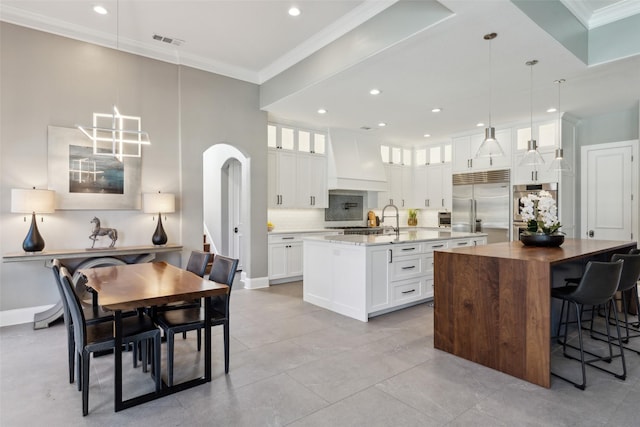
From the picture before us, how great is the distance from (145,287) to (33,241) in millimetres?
2215

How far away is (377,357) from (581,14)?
3954mm

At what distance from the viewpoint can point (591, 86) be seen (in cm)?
449

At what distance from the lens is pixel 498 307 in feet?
9.09

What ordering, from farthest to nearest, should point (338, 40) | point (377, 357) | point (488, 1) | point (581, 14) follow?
point (338, 40)
point (581, 14)
point (377, 357)
point (488, 1)

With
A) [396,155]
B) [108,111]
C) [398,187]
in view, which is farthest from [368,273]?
[396,155]

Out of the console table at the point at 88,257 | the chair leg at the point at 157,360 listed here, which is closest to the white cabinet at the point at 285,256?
the console table at the point at 88,257

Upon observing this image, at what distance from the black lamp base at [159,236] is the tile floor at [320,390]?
4.70ft

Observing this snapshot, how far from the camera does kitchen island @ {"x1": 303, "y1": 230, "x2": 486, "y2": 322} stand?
12.9ft

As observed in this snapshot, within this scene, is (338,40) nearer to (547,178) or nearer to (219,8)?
(219,8)

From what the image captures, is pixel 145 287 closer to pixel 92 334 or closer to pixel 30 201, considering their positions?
pixel 92 334

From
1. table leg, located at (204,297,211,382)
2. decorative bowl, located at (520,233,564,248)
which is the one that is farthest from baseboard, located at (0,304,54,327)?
decorative bowl, located at (520,233,564,248)

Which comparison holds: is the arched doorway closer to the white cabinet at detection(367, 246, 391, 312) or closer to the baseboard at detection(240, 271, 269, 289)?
the baseboard at detection(240, 271, 269, 289)

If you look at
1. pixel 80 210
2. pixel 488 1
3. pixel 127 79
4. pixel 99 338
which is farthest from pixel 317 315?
pixel 127 79

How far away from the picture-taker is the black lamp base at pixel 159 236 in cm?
450
